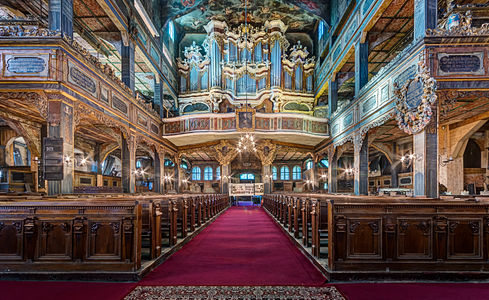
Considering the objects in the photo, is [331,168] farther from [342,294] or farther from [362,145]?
[342,294]

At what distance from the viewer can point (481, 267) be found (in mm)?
3809

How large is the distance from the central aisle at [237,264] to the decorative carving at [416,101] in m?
4.44

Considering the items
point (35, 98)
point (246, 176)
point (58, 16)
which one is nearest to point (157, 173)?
point (35, 98)

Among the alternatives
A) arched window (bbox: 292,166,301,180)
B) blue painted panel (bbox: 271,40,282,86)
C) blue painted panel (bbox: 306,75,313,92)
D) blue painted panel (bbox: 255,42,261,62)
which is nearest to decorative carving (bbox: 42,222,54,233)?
blue painted panel (bbox: 271,40,282,86)

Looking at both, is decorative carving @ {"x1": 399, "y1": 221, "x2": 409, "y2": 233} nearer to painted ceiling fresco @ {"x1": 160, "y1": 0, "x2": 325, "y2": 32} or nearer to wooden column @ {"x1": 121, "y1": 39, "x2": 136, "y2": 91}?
wooden column @ {"x1": 121, "y1": 39, "x2": 136, "y2": 91}

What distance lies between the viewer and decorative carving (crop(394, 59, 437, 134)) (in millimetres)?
6793

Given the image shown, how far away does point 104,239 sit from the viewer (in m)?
3.87

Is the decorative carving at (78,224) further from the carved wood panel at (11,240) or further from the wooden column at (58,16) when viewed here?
the wooden column at (58,16)

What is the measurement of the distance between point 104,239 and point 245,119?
1230 cm

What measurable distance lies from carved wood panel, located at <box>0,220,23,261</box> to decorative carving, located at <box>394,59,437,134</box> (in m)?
8.30

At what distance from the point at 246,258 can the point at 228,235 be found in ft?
8.08

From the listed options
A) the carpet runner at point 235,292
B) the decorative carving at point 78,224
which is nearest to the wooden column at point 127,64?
the decorative carving at point 78,224

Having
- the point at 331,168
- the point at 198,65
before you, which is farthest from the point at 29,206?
the point at 198,65

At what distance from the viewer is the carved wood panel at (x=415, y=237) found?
384 cm
